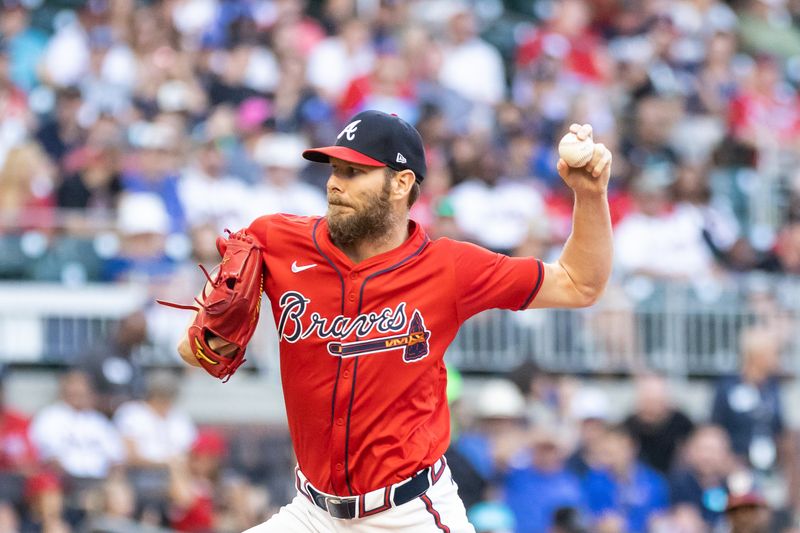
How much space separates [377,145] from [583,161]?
67cm

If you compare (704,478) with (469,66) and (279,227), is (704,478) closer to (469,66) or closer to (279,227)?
(469,66)

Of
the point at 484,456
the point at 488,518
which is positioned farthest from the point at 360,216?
the point at 484,456

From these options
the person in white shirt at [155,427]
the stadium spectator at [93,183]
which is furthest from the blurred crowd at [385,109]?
the person in white shirt at [155,427]

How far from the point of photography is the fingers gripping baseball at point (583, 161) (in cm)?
500

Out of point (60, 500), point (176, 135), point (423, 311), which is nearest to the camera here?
point (423, 311)

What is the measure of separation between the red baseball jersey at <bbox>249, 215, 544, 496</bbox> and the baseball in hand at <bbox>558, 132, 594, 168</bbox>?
41 centimetres

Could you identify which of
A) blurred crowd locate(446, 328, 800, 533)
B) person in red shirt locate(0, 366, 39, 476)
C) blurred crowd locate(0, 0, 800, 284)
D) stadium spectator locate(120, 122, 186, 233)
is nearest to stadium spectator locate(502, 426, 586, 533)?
blurred crowd locate(446, 328, 800, 533)

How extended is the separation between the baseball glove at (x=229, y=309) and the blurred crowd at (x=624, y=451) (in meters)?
4.03

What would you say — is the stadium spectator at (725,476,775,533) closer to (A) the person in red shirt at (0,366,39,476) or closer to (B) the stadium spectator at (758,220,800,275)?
(A) the person in red shirt at (0,366,39,476)

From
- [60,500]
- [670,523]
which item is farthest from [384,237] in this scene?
[670,523]

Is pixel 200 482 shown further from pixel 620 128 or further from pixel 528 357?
pixel 620 128

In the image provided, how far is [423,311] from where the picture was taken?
201 inches

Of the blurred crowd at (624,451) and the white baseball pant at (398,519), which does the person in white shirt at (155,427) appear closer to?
the blurred crowd at (624,451)

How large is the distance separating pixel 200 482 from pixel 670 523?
3071mm
